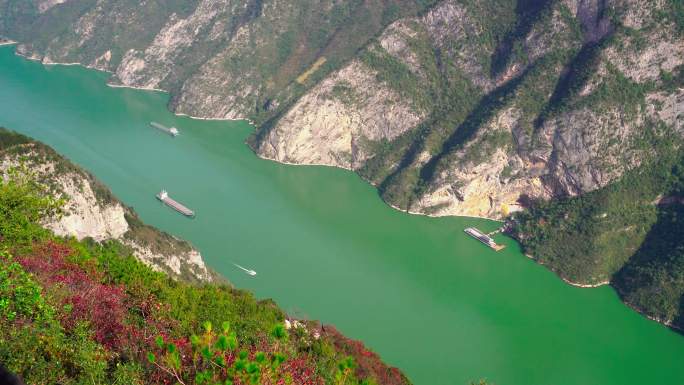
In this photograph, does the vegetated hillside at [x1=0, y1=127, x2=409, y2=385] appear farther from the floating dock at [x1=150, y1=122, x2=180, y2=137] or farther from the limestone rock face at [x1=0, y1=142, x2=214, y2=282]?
the floating dock at [x1=150, y1=122, x2=180, y2=137]

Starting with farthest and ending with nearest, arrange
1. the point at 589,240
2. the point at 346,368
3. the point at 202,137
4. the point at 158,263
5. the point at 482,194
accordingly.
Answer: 1. the point at 202,137
2. the point at 482,194
3. the point at 589,240
4. the point at 158,263
5. the point at 346,368

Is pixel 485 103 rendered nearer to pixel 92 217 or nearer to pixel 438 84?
pixel 438 84

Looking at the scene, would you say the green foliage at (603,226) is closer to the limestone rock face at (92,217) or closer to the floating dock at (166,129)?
the limestone rock face at (92,217)

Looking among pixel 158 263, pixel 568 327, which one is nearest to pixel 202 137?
pixel 158 263

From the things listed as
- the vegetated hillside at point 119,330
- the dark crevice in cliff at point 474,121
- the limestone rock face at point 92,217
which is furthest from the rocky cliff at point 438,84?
the vegetated hillside at point 119,330

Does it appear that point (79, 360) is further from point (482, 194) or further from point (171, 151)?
point (171, 151)
